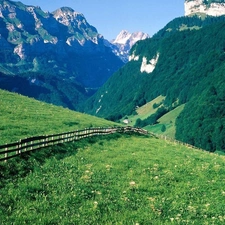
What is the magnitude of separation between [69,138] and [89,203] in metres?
20.5

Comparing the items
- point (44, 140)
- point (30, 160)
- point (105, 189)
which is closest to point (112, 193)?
point (105, 189)

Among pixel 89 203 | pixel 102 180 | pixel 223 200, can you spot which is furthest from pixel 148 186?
pixel 89 203

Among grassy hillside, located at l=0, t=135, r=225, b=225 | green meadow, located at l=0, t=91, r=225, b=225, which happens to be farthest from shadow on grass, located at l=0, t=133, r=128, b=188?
grassy hillside, located at l=0, t=135, r=225, b=225

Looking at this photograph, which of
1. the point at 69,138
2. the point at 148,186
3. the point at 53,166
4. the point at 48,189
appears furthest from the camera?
the point at 69,138

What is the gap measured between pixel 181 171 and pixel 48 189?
13560 mm

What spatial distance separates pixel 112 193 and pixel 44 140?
12.6m

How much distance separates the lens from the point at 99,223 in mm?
15633

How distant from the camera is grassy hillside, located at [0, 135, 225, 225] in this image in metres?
16.5

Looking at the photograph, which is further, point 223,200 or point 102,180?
point 102,180

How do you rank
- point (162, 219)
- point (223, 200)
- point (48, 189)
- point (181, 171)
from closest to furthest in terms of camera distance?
point (162, 219) < point (48, 189) < point (223, 200) < point (181, 171)

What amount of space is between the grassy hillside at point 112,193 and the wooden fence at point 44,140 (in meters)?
1.26

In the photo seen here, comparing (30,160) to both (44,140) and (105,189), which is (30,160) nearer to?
(44,140)

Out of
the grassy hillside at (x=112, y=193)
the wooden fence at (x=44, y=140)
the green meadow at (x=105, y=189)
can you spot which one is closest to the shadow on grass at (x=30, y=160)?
the green meadow at (x=105, y=189)

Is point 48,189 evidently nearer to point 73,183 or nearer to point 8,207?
point 73,183
